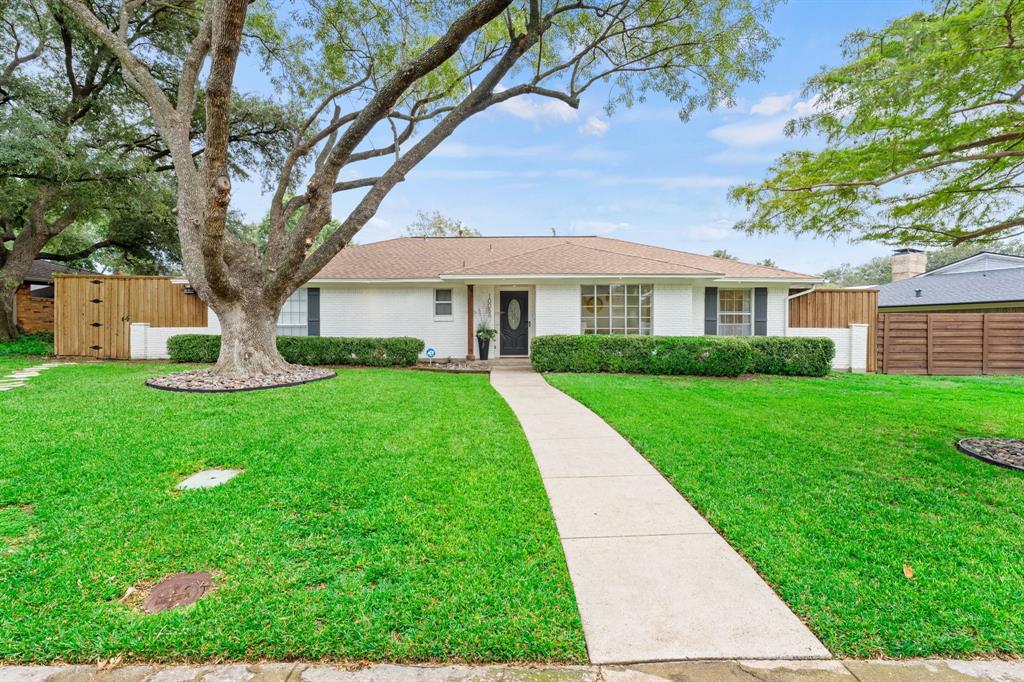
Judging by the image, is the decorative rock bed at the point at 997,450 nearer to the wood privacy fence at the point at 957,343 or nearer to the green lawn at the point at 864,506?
the green lawn at the point at 864,506

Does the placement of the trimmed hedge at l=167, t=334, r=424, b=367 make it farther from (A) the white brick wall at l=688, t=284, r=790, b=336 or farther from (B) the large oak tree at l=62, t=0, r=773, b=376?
(A) the white brick wall at l=688, t=284, r=790, b=336

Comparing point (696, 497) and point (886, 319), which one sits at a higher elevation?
point (886, 319)

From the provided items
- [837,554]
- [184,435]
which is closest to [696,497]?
[837,554]

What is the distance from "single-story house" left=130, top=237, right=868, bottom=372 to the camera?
39.9 ft

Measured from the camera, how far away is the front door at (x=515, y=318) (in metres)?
13.2

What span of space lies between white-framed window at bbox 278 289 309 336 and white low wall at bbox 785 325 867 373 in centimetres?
1427

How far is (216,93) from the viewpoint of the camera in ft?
20.5

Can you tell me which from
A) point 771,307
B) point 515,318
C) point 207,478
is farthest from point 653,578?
point 771,307

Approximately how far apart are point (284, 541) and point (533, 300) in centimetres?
1060

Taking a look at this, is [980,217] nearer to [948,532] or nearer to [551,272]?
[948,532]

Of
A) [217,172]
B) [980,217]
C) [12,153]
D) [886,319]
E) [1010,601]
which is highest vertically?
[12,153]

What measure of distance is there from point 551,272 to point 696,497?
8.67m

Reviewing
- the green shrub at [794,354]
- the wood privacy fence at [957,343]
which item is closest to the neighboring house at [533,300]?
the green shrub at [794,354]

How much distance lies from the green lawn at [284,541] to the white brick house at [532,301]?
24.2ft
